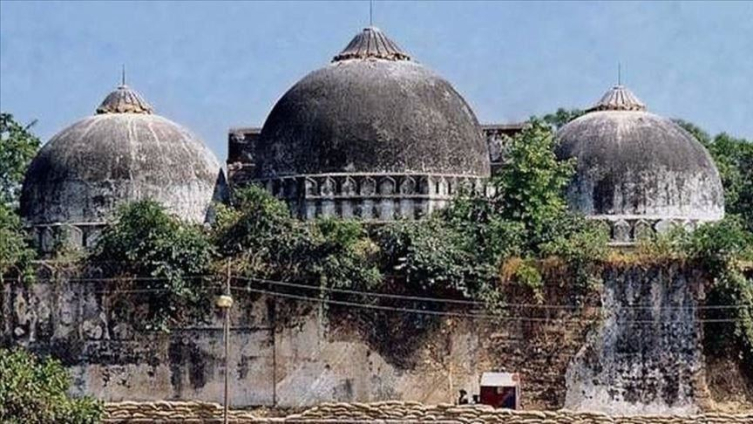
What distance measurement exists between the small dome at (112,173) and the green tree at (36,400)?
611cm

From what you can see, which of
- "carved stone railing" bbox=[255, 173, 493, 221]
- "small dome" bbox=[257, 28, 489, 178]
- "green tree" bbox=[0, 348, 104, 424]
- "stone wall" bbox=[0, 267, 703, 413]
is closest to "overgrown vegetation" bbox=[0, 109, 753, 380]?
"stone wall" bbox=[0, 267, 703, 413]

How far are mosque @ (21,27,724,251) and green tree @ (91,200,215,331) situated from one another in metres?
1.69

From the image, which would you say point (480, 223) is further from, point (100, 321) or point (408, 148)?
point (100, 321)

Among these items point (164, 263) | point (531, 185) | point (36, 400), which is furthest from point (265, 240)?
point (36, 400)

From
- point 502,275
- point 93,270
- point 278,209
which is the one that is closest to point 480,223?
point 502,275

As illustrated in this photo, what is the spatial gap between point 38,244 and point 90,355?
3.03 m

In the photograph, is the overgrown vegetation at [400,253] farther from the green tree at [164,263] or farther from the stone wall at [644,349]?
the stone wall at [644,349]

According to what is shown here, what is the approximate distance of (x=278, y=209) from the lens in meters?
32.1

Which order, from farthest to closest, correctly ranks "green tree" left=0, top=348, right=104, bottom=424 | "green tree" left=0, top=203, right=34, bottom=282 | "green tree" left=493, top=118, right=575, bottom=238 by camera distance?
"green tree" left=493, top=118, right=575, bottom=238 < "green tree" left=0, top=203, right=34, bottom=282 < "green tree" left=0, top=348, right=104, bottom=424

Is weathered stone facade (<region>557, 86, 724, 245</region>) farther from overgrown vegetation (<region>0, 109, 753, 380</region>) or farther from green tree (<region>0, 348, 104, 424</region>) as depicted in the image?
green tree (<region>0, 348, 104, 424</region>)

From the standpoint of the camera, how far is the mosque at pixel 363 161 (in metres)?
33.1

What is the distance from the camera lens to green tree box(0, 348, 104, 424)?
2733 cm

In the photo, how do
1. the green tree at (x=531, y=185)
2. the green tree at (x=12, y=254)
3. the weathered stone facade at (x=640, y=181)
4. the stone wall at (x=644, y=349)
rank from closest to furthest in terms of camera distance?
the stone wall at (x=644, y=349)
the green tree at (x=12, y=254)
the green tree at (x=531, y=185)
the weathered stone facade at (x=640, y=181)

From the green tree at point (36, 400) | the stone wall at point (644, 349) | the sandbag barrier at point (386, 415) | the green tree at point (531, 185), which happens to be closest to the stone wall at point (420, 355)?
the stone wall at point (644, 349)
